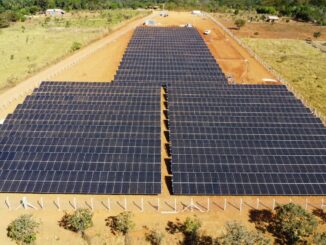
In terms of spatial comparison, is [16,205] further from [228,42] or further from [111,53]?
[228,42]

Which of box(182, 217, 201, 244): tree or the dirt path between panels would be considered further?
the dirt path between panels

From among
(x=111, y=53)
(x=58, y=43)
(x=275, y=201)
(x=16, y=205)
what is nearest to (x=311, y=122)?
(x=275, y=201)

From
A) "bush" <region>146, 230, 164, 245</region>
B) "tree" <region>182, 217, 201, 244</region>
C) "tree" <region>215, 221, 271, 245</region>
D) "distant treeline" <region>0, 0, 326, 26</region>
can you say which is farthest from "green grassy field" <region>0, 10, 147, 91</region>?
"tree" <region>215, 221, 271, 245</region>

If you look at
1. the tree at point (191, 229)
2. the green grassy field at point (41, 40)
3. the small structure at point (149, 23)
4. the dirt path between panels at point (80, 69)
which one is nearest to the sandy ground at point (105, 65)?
the dirt path between panels at point (80, 69)

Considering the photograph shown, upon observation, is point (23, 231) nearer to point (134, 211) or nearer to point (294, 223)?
point (134, 211)

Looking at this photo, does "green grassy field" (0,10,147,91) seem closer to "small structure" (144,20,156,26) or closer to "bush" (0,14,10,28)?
"bush" (0,14,10,28)

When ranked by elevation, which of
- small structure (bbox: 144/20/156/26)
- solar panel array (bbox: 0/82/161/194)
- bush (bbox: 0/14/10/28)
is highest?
solar panel array (bbox: 0/82/161/194)
